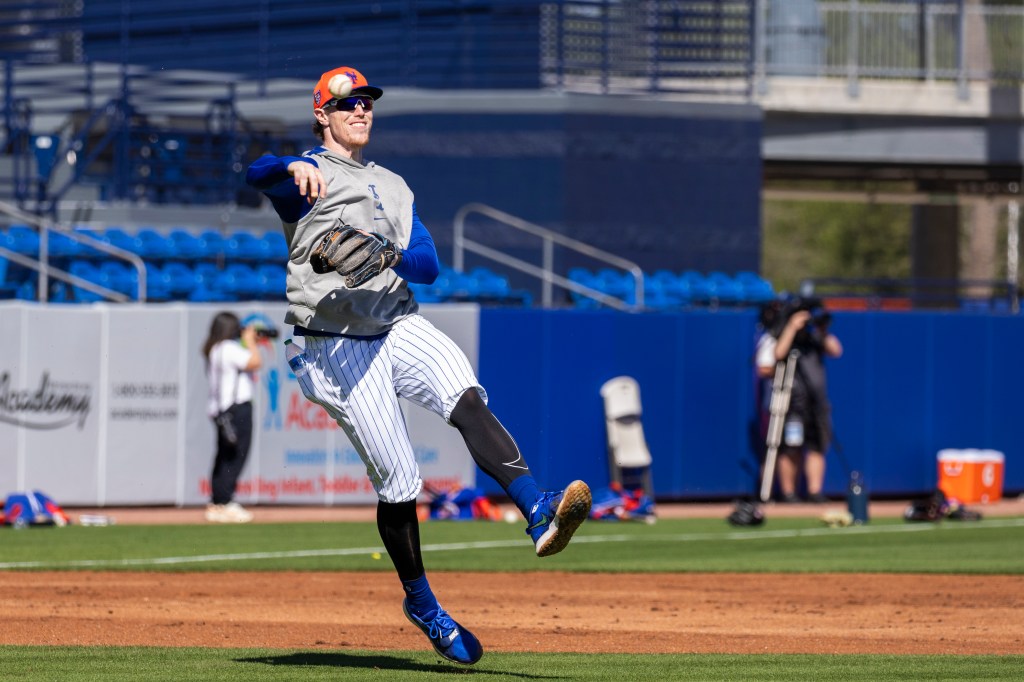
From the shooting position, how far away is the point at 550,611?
8.73 m

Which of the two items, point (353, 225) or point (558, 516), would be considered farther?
point (353, 225)

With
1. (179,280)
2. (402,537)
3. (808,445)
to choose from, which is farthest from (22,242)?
(402,537)

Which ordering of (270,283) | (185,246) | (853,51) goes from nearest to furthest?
(270,283) < (185,246) < (853,51)

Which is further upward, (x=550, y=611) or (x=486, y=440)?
(x=486, y=440)

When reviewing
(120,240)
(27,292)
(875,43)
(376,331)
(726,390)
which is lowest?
(726,390)

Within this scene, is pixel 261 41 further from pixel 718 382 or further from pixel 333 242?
pixel 333 242

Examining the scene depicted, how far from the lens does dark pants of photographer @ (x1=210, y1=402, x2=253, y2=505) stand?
47.5ft

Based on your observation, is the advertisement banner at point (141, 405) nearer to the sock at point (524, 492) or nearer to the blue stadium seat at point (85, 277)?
the blue stadium seat at point (85, 277)

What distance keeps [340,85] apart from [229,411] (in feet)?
29.4

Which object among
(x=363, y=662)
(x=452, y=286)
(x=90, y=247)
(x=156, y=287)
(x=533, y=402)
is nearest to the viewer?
(x=363, y=662)

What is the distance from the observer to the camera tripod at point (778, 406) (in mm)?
16906

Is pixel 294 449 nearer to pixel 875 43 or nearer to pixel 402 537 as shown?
pixel 402 537

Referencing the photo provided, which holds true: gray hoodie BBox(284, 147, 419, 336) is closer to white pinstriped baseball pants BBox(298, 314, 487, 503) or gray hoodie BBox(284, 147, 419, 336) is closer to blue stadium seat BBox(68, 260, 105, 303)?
white pinstriped baseball pants BBox(298, 314, 487, 503)

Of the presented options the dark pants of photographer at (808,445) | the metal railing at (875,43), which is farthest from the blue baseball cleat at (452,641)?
the metal railing at (875,43)
